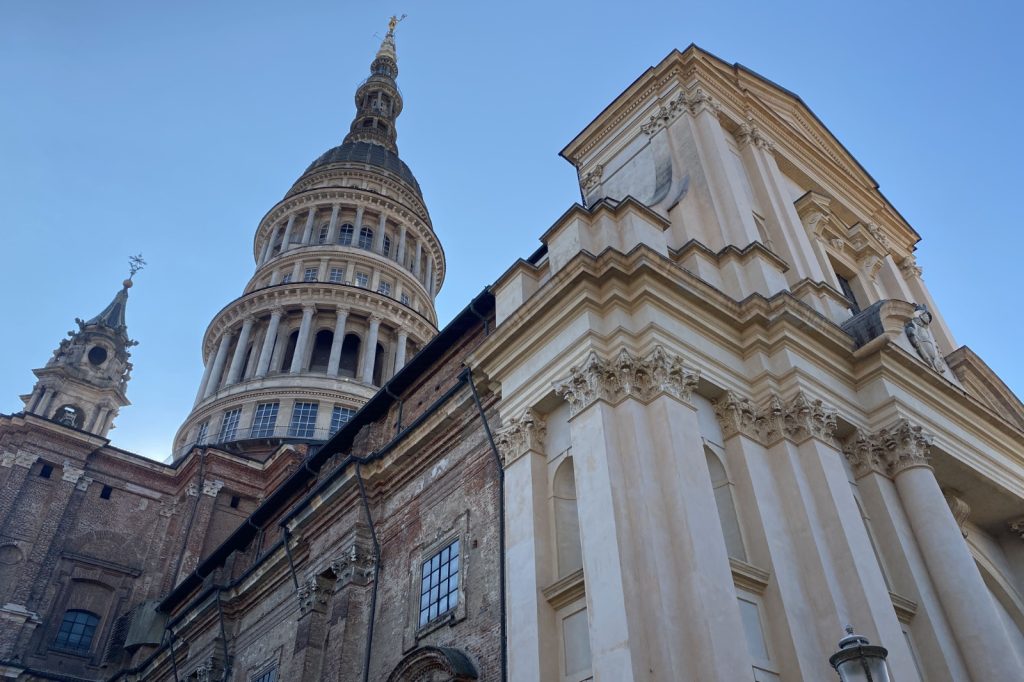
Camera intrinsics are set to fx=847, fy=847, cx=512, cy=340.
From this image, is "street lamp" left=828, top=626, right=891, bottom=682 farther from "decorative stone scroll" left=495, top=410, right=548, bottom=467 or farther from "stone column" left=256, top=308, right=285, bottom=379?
"stone column" left=256, top=308, right=285, bottom=379

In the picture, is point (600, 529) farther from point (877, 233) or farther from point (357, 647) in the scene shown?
point (877, 233)

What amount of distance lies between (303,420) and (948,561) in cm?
3392

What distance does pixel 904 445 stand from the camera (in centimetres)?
1594

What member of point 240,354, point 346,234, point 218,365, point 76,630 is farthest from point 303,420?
point 346,234

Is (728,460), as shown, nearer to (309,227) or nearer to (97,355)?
(97,355)

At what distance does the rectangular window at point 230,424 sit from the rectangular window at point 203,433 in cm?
80

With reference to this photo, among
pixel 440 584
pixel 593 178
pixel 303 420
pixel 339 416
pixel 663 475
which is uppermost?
pixel 339 416

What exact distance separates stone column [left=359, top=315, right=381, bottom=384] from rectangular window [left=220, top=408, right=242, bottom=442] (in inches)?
263

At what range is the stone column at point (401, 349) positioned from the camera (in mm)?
47688

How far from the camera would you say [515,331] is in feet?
53.1

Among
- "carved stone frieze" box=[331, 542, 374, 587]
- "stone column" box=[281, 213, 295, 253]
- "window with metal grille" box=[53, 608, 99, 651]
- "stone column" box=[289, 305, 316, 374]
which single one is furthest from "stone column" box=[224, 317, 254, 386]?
"carved stone frieze" box=[331, 542, 374, 587]

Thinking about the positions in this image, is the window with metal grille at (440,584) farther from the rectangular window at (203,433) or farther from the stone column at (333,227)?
the stone column at (333,227)

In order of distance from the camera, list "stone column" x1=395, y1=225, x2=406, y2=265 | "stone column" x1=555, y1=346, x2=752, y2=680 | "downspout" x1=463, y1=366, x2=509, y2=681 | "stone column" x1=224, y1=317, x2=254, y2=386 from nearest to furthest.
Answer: "stone column" x1=555, y1=346, x2=752, y2=680 → "downspout" x1=463, y1=366, x2=509, y2=681 → "stone column" x1=224, y1=317, x2=254, y2=386 → "stone column" x1=395, y1=225, x2=406, y2=265

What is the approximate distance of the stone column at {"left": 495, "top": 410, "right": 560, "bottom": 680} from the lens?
1249cm
